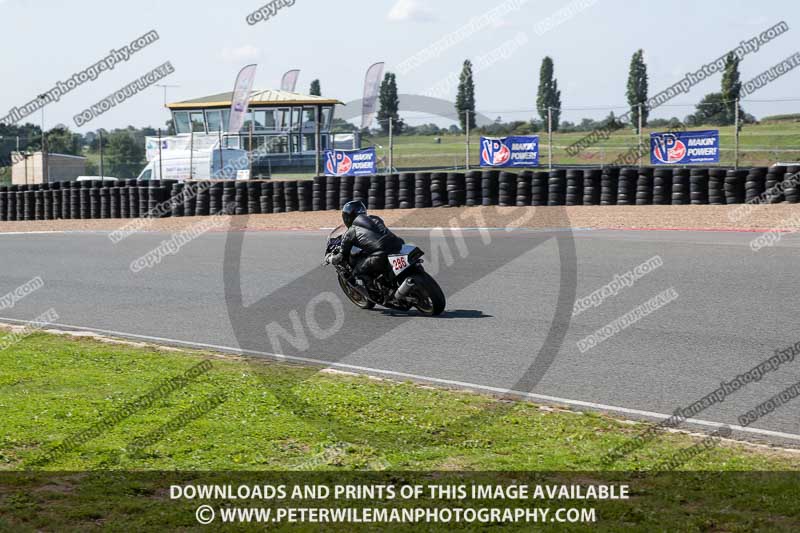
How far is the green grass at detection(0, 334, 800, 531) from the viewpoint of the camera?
4832 millimetres

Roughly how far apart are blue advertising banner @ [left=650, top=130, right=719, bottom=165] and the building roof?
26339 mm

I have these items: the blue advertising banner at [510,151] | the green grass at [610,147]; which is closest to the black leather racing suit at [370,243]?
the blue advertising banner at [510,151]

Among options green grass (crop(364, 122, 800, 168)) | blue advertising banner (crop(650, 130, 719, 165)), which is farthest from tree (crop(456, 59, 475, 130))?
blue advertising banner (crop(650, 130, 719, 165))

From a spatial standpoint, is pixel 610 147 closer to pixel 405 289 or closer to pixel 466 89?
pixel 405 289

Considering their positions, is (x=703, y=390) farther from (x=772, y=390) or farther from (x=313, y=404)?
(x=313, y=404)

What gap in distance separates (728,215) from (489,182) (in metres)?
5.91

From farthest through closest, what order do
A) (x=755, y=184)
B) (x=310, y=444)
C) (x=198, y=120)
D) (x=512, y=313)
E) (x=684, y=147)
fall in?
(x=198, y=120), (x=684, y=147), (x=755, y=184), (x=512, y=313), (x=310, y=444)

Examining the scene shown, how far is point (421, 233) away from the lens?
21.9 m

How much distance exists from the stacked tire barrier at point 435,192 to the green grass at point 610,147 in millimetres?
4211

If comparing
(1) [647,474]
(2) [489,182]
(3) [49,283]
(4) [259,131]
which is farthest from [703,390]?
(4) [259,131]

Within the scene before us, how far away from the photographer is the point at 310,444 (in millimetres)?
6098

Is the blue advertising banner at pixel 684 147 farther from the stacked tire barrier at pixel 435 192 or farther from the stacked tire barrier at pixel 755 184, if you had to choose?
the stacked tire barrier at pixel 755 184

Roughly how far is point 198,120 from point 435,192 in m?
29.2

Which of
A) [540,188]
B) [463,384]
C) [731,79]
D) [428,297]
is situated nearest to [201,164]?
[540,188]
